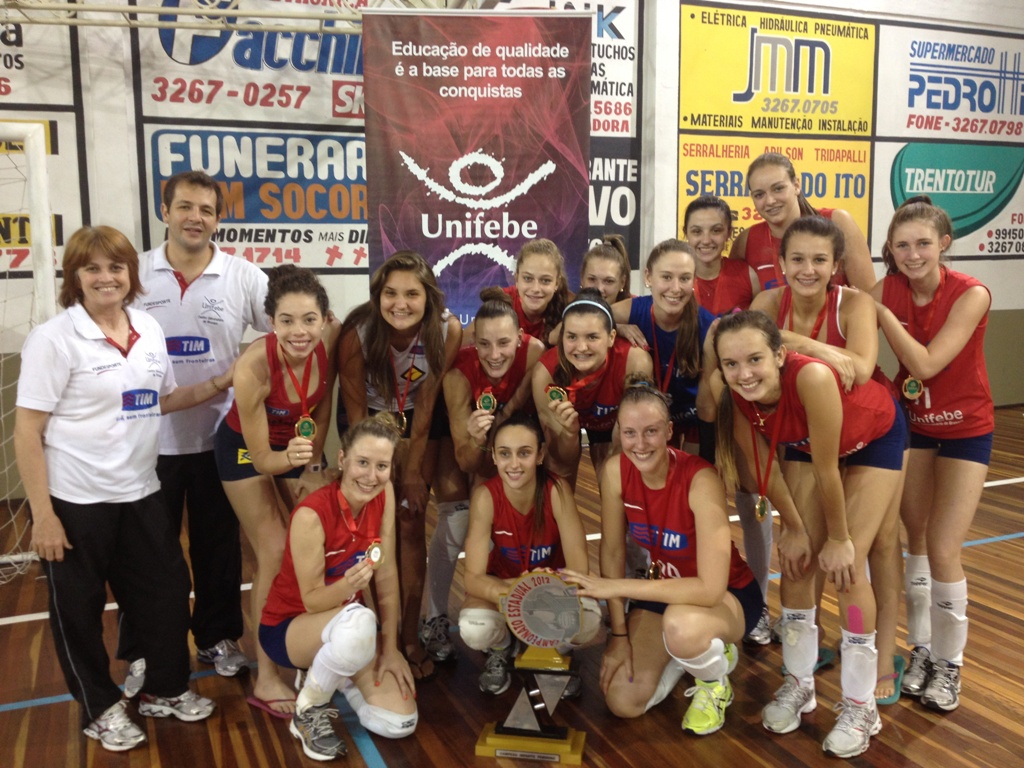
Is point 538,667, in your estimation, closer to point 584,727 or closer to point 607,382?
point 584,727

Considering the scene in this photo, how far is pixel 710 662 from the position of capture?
8.96 feet

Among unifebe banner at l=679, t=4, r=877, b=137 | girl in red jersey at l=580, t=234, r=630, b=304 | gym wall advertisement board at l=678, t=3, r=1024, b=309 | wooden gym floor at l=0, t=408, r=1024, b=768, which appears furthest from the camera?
gym wall advertisement board at l=678, t=3, r=1024, b=309

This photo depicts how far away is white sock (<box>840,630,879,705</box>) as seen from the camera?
2631 millimetres

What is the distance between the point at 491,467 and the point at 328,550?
30.1 inches

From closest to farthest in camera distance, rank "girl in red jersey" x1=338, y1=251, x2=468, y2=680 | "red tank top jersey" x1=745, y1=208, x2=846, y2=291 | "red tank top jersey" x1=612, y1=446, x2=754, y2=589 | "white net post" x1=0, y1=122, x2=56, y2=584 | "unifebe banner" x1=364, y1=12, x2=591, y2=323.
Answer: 1. "red tank top jersey" x1=612, y1=446, x2=754, y2=589
2. "girl in red jersey" x1=338, y1=251, x2=468, y2=680
3. "red tank top jersey" x1=745, y1=208, x2=846, y2=291
4. "unifebe banner" x1=364, y1=12, x2=591, y2=323
5. "white net post" x1=0, y1=122, x2=56, y2=584

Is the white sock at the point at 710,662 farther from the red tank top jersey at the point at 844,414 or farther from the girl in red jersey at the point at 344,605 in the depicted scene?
the girl in red jersey at the point at 344,605

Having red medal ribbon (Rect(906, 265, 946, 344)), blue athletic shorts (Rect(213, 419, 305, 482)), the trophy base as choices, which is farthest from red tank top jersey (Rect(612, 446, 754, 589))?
blue athletic shorts (Rect(213, 419, 305, 482))

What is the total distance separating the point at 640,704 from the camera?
112 inches

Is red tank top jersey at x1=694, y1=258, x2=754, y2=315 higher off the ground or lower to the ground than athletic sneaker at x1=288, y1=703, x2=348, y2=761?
higher

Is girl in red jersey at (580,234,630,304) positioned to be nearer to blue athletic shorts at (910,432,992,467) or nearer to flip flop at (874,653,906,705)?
blue athletic shorts at (910,432,992,467)

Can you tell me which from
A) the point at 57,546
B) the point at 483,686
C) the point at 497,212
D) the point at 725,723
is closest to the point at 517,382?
the point at 483,686

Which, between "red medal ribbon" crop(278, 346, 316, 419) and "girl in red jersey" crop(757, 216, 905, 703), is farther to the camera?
"red medal ribbon" crop(278, 346, 316, 419)

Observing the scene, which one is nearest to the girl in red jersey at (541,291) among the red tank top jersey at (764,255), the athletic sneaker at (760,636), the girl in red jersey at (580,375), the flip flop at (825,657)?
the girl in red jersey at (580,375)

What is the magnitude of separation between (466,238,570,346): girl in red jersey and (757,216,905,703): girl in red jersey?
91 centimetres
